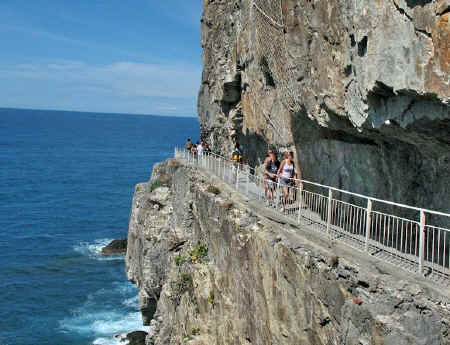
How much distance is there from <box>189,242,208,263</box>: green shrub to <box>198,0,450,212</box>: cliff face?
4.87 m

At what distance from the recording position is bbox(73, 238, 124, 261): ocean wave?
40.1 metres

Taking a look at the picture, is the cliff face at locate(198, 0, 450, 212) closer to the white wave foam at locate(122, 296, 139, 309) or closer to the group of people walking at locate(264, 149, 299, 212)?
the group of people walking at locate(264, 149, 299, 212)

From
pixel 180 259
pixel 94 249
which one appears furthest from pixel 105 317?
pixel 180 259

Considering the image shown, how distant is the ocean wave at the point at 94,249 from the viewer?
40138 mm

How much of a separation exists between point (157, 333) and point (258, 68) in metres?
13.0

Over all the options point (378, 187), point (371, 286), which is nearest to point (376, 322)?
point (371, 286)

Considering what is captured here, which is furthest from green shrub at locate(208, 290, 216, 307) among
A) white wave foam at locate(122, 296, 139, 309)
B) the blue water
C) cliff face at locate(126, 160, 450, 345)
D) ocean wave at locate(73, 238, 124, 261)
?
ocean wave at locate(73, 238, 124, 261)

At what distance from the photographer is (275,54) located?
17766mm

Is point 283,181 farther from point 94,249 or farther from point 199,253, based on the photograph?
point 94,249

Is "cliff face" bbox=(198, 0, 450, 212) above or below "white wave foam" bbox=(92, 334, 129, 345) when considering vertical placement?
above

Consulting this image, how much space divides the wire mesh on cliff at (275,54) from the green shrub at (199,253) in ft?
17.7

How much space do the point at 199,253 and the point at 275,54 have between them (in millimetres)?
8414

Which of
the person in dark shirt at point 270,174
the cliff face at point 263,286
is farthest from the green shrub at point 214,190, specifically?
the person in dark shirt at point 270,174

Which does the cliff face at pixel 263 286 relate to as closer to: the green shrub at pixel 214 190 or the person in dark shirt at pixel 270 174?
Result: the green shrub at pixel 214 190
